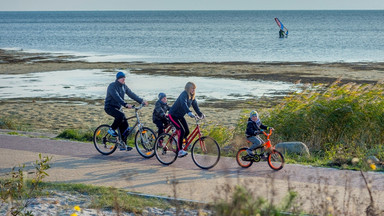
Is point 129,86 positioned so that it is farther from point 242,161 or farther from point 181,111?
point 242,161

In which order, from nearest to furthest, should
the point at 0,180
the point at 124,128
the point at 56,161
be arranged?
the point at 0,180 → the point at 56,161 → the point at 124,128

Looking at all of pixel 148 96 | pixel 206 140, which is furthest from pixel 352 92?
pixel 148 96

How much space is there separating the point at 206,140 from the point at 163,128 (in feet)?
4.10

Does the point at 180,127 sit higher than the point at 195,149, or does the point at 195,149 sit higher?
the point at 180,127

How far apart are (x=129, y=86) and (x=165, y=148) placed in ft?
58.7

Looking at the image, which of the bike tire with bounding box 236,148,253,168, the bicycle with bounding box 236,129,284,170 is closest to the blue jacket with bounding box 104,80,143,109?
A: the bike tire with bounding box 236,148,253,168

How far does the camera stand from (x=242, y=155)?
414 inches

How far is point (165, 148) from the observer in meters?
10.4

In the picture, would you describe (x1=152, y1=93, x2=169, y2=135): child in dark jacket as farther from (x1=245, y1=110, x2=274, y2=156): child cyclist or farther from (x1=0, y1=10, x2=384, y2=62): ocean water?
(x1=0, y1=10, x2=384, y2=62): ocean water

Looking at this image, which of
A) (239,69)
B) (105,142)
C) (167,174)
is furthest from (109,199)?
(239,69)

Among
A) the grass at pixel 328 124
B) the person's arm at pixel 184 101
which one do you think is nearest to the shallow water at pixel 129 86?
the grass at pixel 328 124

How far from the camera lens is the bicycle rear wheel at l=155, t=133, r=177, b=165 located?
407 inches

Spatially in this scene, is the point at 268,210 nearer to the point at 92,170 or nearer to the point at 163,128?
the point at 92,170

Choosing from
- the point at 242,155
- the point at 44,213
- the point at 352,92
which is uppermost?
the point at 352,92
